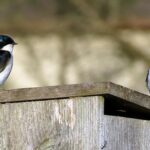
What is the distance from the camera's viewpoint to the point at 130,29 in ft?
23.1

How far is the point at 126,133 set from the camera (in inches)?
114

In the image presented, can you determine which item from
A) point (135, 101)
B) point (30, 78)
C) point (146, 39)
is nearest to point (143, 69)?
point (146, 39)

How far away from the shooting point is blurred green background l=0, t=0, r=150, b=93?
677 cm

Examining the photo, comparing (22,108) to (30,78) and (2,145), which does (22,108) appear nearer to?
(2,145)

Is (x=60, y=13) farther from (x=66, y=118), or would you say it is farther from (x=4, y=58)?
(x=66, y=118)

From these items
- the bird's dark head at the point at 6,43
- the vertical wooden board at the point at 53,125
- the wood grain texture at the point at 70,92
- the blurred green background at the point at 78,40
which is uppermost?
the blurred green background at the point at 78,40

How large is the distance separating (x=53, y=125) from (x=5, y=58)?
2.99 feet

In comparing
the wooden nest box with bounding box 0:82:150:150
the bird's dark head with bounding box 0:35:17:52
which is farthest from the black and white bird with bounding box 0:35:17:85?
the wooden nest box with bounding box 0:82:150:150

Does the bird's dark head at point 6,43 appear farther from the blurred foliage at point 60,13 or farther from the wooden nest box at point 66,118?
the blurred foliage at point 60,13

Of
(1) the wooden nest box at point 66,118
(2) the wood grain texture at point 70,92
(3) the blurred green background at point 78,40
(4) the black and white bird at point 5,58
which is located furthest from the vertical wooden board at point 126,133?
(3) the blurred green background at point 78,40

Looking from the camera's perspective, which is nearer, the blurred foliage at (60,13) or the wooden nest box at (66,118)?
the wooden nest box at (66,118)

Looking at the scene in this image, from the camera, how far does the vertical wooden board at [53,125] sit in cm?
272

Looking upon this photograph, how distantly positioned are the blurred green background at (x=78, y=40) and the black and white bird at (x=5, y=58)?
2796 mm

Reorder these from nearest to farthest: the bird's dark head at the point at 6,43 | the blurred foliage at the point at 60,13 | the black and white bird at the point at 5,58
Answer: the black and white bird at the point at 5,58 < the bird's dark head at the point at 6,43 < the blurred foliage at the point at 60,13
